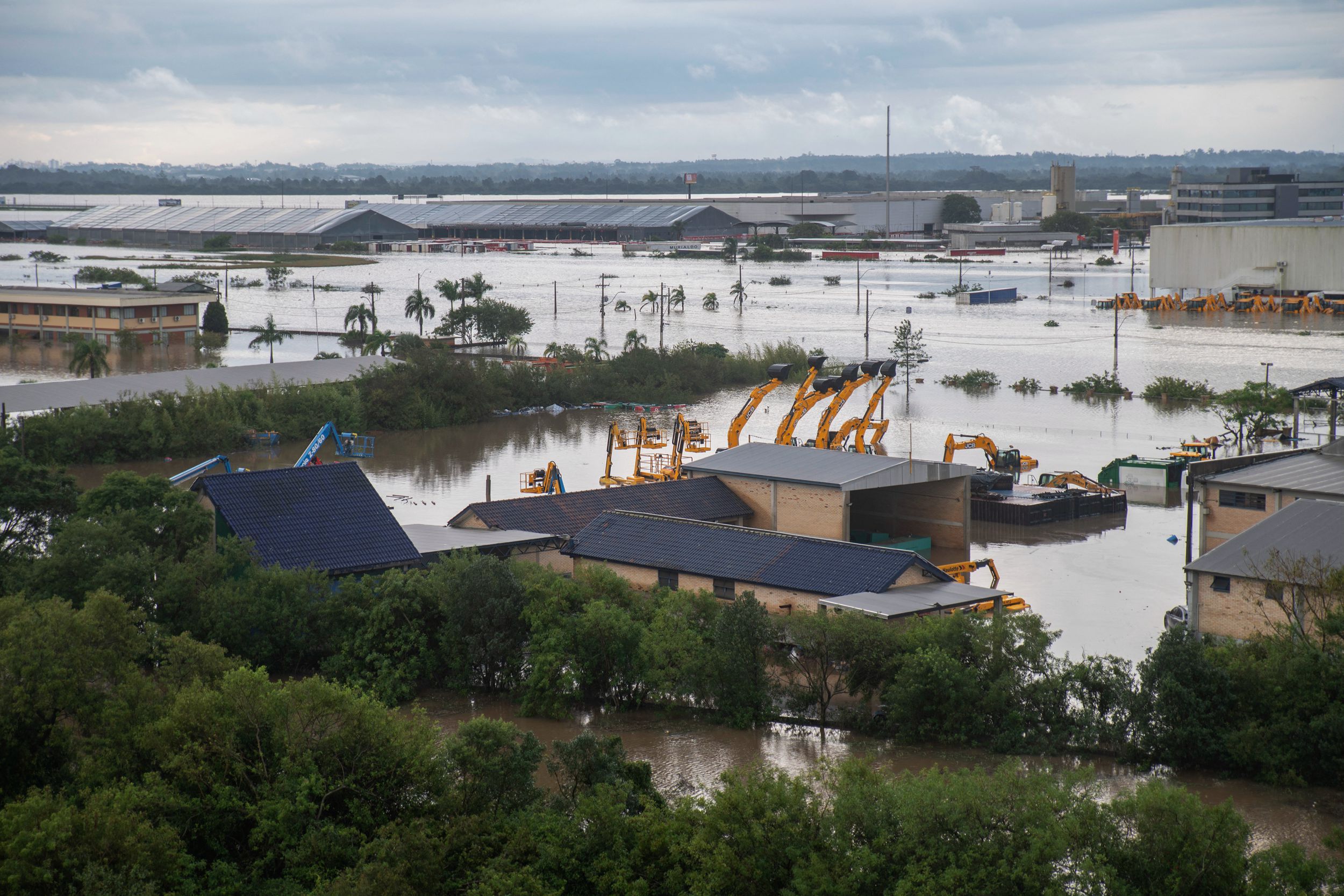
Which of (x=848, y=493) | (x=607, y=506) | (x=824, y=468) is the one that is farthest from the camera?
(x=824, y=468)

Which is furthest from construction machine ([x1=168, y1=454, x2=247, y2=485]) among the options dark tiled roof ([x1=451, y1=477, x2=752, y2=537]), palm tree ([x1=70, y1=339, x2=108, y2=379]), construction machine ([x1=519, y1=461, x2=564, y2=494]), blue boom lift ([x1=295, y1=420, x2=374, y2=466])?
palm tree ([x1=70, y1=339, x2=108, y2=379])

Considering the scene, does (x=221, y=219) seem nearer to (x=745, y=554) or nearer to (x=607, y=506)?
(x=607, y=506)

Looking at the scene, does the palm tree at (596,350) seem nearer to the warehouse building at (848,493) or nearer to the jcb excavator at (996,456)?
the jcb excavator at (996,456)

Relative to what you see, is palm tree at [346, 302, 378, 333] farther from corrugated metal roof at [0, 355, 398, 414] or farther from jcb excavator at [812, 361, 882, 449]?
jcb excavator at [812, 361, 882, 449]

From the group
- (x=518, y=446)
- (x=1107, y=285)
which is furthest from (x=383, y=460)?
(x=1107, y=285)

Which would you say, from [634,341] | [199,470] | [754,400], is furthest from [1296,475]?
[634,341]

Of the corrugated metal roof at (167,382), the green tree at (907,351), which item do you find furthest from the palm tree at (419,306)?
the green tree at (907,351)
